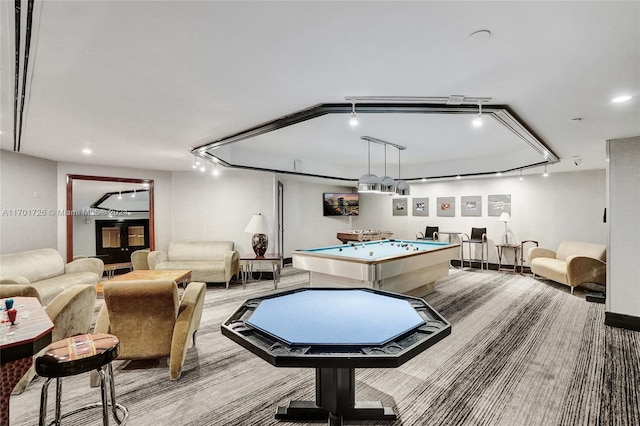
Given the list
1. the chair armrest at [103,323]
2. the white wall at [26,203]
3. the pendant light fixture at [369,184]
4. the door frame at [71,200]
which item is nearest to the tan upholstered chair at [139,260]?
the door frame at [71,200]

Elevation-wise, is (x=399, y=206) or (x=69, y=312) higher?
(x=399, y=206)

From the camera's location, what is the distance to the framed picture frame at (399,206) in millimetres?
9617

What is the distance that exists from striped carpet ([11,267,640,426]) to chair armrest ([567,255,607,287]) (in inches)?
69.7

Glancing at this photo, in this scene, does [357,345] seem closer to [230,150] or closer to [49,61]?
[49,61]

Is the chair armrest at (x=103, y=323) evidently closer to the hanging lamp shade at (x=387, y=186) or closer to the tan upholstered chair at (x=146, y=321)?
the tan upholstered chair at (x=146, y=321)

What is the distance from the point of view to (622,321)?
405cm

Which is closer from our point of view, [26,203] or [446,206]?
[26,203]

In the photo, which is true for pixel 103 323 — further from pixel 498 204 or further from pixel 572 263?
pixel 498 204

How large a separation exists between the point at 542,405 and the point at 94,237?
31.1 ft

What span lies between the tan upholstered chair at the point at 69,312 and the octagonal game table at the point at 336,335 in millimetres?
2046

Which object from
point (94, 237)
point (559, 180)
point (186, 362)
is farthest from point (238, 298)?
point (559, 180)

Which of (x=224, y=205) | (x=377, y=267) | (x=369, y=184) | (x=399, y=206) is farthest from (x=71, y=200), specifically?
(x=399, y=206)

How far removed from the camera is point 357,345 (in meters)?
1.54

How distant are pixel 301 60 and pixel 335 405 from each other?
2417 mm
